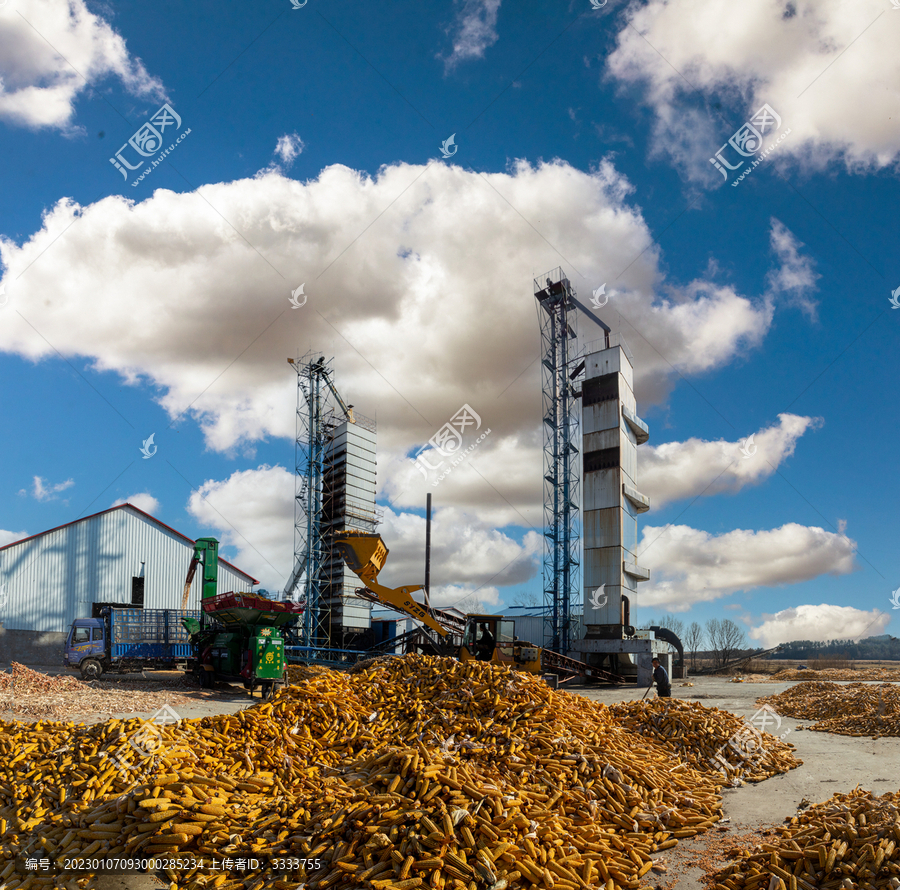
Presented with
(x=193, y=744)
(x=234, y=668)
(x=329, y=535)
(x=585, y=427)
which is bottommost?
(x=234, y=668)

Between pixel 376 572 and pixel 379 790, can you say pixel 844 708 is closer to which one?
pixel 376 572

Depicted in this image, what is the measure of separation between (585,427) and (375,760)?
34.8m

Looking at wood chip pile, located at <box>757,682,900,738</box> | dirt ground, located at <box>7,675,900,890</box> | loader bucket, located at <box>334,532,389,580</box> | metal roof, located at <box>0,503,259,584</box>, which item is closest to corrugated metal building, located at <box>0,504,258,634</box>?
metal roof, located at <box>0,503,259,584</box>

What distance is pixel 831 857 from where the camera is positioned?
709 centimetres

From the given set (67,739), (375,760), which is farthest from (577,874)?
(67,739)

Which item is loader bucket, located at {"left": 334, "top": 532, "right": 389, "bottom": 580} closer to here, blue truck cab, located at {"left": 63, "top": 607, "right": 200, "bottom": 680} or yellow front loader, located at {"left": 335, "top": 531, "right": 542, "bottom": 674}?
yellow front loader, located at {"left": 335, "top": 531, "right": 542, "bottom": 674}

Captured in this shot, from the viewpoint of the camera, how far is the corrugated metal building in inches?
1484

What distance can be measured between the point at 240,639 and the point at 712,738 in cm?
1833

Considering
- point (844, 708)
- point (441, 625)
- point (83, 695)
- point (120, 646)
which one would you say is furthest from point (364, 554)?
point (844, 708)

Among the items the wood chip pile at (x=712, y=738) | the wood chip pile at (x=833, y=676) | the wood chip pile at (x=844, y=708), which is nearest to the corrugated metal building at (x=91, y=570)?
the wood chip pile at (x=712, y=738)

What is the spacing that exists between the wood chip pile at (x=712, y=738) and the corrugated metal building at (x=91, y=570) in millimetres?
34006

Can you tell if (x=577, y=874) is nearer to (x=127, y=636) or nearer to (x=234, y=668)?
(x=234, y=668)

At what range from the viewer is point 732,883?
24.0ft

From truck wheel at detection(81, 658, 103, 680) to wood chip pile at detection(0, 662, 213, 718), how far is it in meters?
0.36
